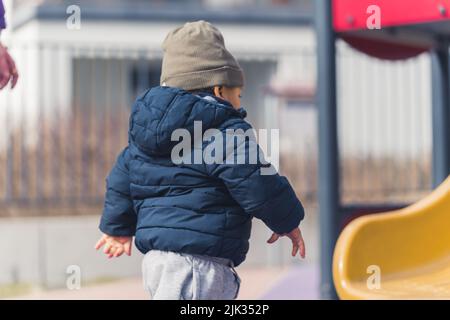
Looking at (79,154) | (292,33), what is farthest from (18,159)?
(292,33)

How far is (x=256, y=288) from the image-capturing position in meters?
6.93

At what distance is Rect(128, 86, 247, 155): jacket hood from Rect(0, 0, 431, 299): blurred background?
3455 millimetres

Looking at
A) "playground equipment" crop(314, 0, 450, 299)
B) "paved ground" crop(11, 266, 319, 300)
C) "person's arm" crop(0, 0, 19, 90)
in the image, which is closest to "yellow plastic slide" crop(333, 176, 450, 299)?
"playground equipment" crop(314, 0, 450, 299)

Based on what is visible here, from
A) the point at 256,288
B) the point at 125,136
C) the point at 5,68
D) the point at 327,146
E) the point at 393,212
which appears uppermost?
the point at 5,68

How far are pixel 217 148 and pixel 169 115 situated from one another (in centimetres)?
18

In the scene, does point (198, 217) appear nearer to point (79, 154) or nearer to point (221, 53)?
point (221, 53)

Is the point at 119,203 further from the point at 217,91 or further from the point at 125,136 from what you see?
the point at 125,136

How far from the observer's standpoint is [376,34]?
5438mm

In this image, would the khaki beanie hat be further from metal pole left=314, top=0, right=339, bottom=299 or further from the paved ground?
the paved ground

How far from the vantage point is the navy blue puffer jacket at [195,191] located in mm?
2893

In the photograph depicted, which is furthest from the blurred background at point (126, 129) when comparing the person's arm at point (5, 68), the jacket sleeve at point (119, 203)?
the jacket sleeve at point (119, 203)

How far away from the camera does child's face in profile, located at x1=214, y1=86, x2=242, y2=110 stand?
121 inches

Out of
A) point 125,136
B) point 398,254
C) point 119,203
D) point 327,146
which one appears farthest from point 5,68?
point 125,136
